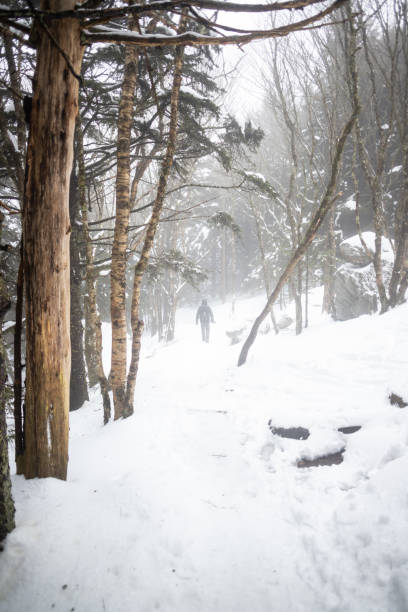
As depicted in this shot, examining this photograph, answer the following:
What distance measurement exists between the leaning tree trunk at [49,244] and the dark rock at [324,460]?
8.24ft

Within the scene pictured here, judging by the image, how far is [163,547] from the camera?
195cm

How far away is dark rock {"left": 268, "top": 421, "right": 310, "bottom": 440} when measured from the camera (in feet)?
11.3

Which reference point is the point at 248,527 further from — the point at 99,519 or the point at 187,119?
the point at 187,119

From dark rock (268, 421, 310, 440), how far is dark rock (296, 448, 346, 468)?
1.19 ft

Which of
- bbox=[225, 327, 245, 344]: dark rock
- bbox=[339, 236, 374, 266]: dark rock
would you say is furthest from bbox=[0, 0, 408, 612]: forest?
bbox=[225, 327, 245, 344]: dark rock

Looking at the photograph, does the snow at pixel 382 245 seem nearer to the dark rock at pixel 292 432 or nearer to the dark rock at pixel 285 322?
the dark rock at pixel 285 322

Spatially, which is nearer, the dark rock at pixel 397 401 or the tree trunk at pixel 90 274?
the dark rock at pixel 397 401

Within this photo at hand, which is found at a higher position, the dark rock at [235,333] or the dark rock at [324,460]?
the dark rock at [324,460]

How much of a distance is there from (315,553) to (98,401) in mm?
5441

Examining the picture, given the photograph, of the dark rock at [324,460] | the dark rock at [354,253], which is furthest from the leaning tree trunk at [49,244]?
the dark rock at [354,253]

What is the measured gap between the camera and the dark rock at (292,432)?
11.3ft

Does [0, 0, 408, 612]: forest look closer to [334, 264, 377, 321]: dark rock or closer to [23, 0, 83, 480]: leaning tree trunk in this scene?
[23, 0, 83, 480]: leaning tree trunk

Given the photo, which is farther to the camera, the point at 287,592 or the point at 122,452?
the point at 122,452

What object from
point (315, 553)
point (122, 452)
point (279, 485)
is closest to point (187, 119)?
point (122, 452)
